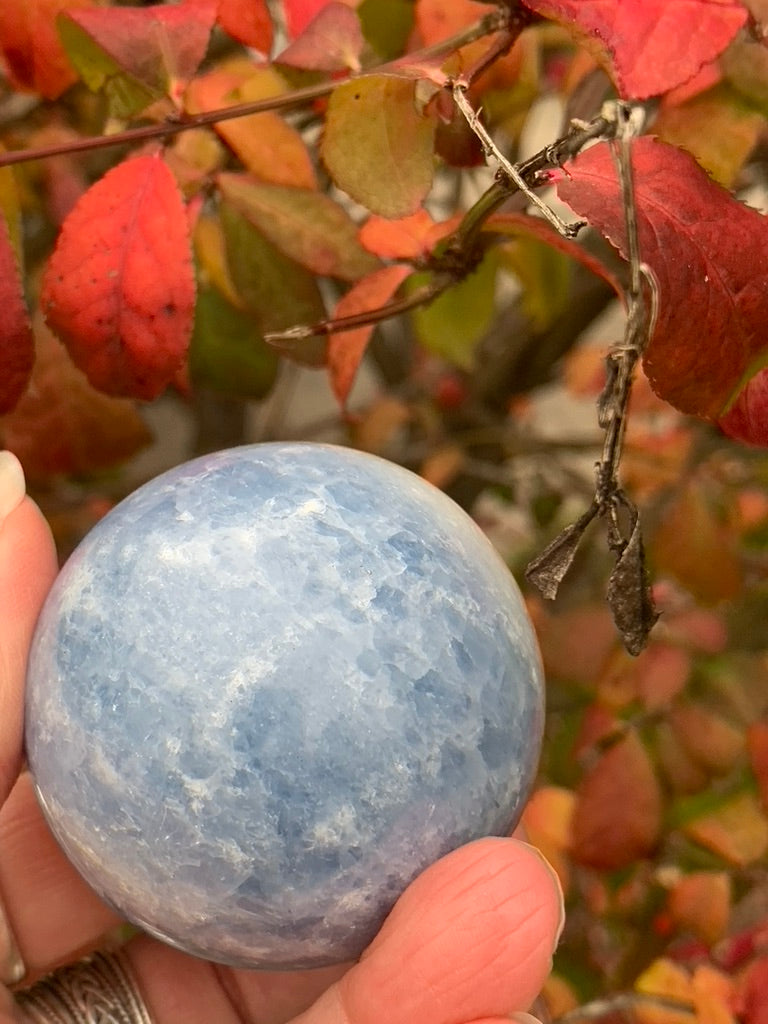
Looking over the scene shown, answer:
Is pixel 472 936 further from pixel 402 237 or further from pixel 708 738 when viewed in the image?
pixel 708 738

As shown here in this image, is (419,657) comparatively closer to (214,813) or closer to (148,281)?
(214,813)

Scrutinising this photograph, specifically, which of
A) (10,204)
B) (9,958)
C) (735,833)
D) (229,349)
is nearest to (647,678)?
(735,833)

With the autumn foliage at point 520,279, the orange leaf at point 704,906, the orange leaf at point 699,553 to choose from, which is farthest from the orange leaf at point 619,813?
the orange leaf at point 699,553

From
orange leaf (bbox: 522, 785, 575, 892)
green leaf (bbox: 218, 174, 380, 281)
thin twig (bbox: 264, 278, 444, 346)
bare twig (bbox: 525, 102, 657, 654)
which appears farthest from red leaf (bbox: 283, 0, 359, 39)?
orange leaf (bbox: 522, 785, 575, 892)

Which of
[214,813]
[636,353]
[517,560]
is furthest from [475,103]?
[517,560]

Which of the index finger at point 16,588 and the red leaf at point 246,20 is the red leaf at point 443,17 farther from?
the index finger at point 16,588

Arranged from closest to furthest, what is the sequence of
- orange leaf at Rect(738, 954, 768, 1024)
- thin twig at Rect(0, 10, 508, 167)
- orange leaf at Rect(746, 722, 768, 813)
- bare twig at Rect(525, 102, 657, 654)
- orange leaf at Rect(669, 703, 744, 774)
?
bare twig at Rect(525, 102, 657, 654) < thin twig at Rect(0, 10, 508, 167) < orange leaf at Rect(738, 954, 768, 1024) < orange leaf at Rect(746, 722, 768, 813) < orange leaf at Rect(669, 703, 744, 774)

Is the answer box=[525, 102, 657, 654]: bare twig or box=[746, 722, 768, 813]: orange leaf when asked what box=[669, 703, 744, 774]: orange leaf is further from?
box=[525, 102, 657, 654]: bare twig
